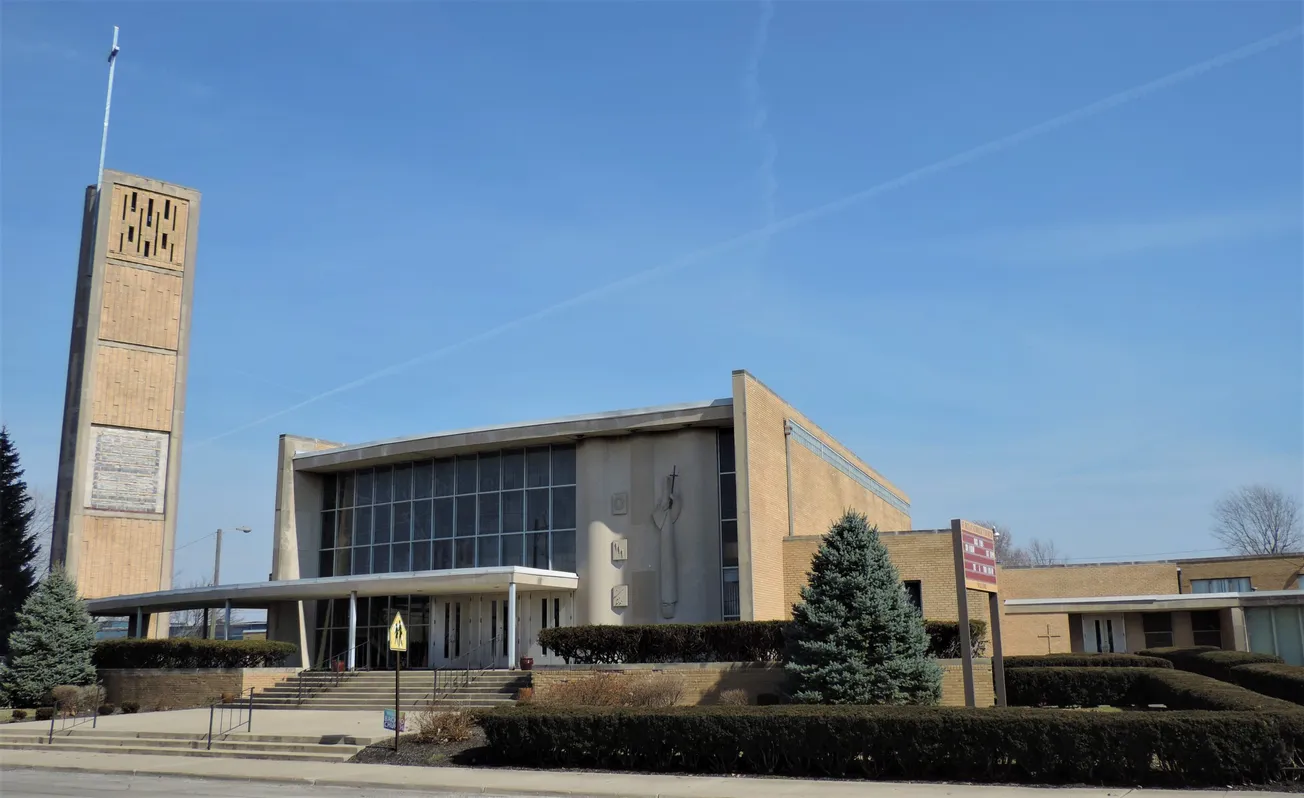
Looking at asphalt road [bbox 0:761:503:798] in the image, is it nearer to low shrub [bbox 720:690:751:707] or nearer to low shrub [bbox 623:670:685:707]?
low shrub [bbox 623:670:685:707]

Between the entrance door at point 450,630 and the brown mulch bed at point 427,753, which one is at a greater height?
the entrance door at point 450,630

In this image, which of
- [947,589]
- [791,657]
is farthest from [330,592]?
[947,589]

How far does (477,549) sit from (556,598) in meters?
3.88

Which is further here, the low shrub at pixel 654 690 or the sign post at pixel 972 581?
the low shrub at pixel 654 690

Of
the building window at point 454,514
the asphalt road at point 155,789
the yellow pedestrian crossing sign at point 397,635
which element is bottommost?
the asphalt road at point 155,789

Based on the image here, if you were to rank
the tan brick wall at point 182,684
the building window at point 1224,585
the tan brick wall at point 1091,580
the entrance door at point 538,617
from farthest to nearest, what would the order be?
the tan brick wall at point 1091,580, the building window at point 1224,585, the entrance door at point 538,617, the tan brick wall at point 182,684

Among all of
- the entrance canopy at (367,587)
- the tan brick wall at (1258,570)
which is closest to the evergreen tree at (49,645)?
the entrance canopy at (367,587)

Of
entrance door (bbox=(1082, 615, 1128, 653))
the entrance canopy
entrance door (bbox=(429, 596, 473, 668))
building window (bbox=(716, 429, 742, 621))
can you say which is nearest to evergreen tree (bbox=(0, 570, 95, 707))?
the entrance canopy

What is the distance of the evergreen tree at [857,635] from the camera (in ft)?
73.5

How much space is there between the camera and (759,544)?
30438 mm

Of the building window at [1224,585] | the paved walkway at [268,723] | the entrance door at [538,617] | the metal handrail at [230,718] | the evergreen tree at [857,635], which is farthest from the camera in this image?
the building window at [1224,585]

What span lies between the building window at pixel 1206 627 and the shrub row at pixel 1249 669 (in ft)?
26.1

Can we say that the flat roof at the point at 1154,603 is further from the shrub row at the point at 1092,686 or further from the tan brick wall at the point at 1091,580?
the shrub row at the point at 1092,686

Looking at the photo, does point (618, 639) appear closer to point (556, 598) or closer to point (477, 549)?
point (556, 598)
